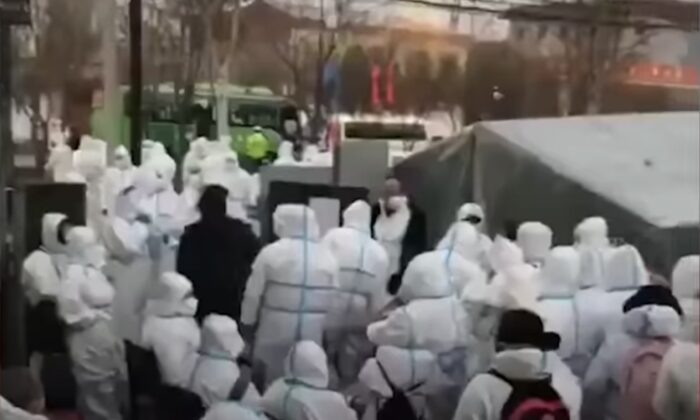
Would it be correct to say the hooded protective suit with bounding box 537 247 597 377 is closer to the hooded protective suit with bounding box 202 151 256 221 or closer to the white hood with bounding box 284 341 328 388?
the white hood with bounding box 284 341 328 388

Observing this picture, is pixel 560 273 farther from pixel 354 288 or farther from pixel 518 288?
pixel 354 288

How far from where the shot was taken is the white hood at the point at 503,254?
57.7 inches

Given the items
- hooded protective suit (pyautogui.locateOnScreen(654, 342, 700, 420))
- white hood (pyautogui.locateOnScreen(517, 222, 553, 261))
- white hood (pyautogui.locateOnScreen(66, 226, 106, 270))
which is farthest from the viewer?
white hood (pyautogui.locateOnScreen(66, 226, 106, 270))

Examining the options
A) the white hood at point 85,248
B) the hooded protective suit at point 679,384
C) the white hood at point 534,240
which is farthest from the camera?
the white hood at point 85,248

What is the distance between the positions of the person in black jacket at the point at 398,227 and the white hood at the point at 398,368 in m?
0.09

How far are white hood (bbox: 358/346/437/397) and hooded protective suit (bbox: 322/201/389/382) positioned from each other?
0.01 meters

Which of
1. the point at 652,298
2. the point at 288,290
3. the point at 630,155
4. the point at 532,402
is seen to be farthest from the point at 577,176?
the point at 288,290

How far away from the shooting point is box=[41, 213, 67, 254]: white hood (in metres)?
1.54

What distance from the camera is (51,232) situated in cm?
154

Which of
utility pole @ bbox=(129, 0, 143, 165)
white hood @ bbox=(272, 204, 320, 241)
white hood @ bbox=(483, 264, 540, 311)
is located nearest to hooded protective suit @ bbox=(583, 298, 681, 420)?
white hood @ bbox=(483, 264, 540, 311)

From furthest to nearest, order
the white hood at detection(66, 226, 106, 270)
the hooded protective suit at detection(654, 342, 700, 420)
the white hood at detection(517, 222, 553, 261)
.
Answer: the white hood at detection(66, 226, 106, 270) → the white hood at detection(517, 222, 553, 261) → the hooded protective suit at detection(654, 342, 700, 420)

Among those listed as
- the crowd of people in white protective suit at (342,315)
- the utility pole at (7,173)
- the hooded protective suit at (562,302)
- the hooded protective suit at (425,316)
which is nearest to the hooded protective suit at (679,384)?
the crowd of people in white protective suit at (342,315)

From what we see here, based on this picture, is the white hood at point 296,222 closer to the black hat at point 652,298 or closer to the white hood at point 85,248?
the white hood at point 85,248

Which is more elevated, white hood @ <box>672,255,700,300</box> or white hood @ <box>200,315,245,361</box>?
white hood @ <box>672,255,700,300</box>
